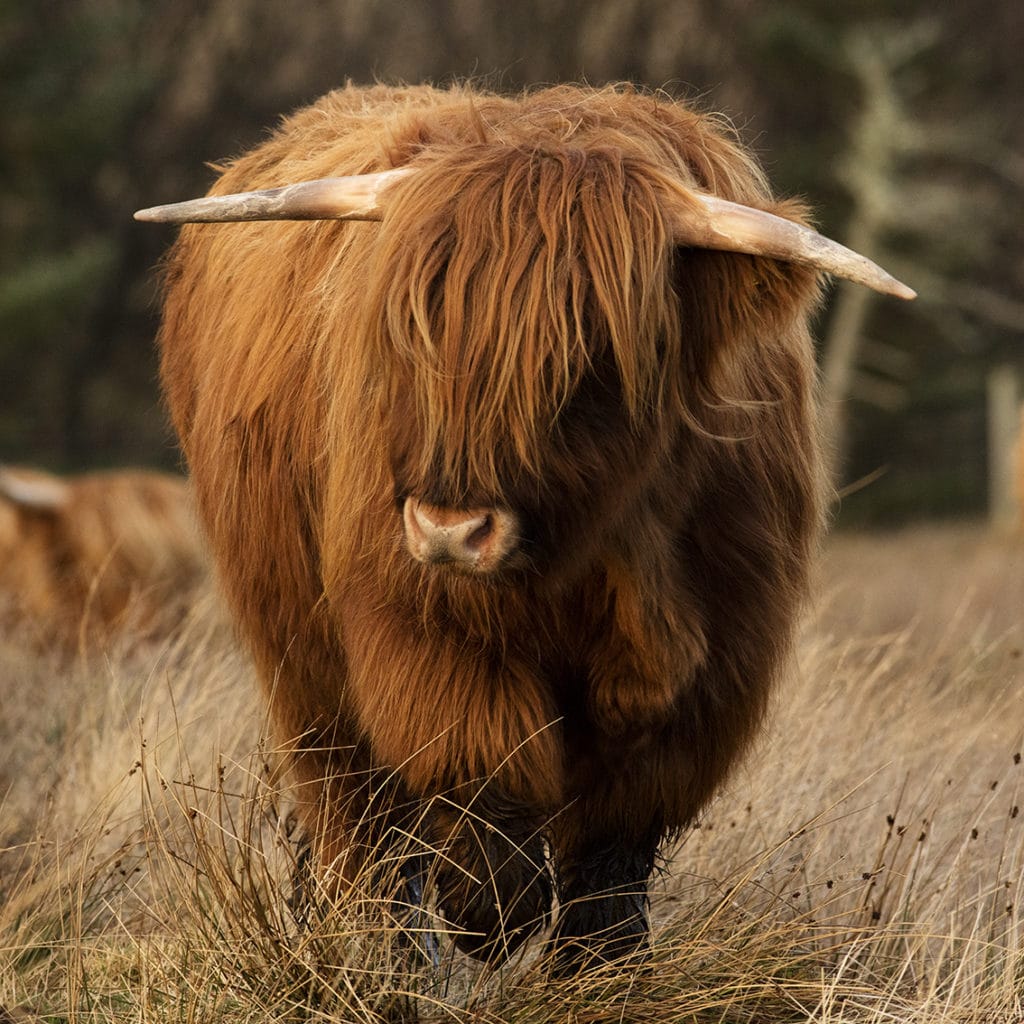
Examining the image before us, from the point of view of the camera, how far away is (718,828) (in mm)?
4047

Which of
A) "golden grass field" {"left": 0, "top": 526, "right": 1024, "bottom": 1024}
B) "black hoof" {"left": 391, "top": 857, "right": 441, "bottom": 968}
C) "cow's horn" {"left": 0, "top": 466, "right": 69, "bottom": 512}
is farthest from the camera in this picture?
"cow's horn" {"left": 0, "top": 466, "right": 69, "bottom": 512}

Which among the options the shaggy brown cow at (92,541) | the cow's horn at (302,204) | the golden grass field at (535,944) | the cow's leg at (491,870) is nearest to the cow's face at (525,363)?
the cow's horn at (302,204)

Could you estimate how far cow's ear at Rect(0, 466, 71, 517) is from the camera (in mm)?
7953

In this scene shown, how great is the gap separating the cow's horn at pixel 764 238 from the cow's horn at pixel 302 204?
0.53m

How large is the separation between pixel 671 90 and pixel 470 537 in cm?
1666

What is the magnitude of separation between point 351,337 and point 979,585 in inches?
287

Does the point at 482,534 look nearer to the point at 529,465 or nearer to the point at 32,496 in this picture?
the point at 529,465

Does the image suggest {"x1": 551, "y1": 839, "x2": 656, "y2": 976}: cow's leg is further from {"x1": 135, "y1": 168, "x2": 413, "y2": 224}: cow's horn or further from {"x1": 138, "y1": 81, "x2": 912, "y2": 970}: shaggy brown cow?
{"x1": 135, "y1": 168, "x2": 413, "y2": 224}: cow's horn

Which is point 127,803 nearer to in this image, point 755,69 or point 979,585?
point 979,585

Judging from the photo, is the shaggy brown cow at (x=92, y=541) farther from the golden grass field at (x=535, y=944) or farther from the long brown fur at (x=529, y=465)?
the long brown fur at (x=529, y=465)

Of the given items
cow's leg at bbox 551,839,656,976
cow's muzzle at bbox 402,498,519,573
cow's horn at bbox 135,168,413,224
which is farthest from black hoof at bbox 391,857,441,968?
cow's horn at bbox 135,168,413,224

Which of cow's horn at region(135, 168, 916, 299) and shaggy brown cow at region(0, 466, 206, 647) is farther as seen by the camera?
shaggy brown cow at region(0, 466, 206, 647)

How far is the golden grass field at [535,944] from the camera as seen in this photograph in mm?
2982

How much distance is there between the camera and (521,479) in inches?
103
